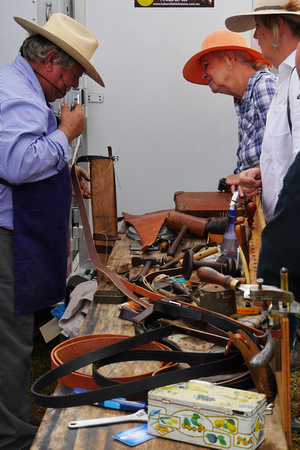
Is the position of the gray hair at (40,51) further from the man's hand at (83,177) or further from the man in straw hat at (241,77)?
the man in straw hat at (241,77)

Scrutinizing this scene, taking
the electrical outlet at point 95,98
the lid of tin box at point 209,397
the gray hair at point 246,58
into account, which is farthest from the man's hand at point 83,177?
the lid of tin box at point 209,397

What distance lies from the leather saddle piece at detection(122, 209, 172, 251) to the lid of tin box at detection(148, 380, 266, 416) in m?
2.02

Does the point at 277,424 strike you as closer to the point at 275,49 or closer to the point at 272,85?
the point at 275,49

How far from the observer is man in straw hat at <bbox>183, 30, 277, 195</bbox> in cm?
382

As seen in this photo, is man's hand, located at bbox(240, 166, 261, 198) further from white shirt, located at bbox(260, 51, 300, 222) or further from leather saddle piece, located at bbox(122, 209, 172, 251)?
leather saddle piece, located at bbox(122, 209, 172, 251)

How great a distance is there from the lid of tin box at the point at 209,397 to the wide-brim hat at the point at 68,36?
2088 millimetres

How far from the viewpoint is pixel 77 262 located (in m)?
5.38

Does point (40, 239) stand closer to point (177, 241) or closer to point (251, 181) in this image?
point (177, 241)

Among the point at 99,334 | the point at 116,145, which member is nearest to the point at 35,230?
the point at 99,334

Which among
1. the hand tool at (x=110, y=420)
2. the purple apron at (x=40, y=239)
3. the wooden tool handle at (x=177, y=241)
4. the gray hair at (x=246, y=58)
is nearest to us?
the hand tool at (x=110, y=420)

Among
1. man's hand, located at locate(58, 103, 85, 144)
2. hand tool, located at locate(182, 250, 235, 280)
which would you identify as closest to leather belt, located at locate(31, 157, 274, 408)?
hand tool, located at locate(182, 250, 235, 280)

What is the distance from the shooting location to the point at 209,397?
1.39m

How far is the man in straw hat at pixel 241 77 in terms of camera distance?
382 centimetres

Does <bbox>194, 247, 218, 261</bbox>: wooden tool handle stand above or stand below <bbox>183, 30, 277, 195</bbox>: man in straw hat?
below
